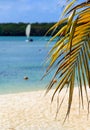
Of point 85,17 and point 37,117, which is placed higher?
point 37,117

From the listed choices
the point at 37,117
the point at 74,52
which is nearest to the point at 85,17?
the point at 74,52

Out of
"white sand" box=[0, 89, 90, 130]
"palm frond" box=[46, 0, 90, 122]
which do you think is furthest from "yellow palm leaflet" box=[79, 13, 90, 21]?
"white sand" box=[0, 89, 90, 130]

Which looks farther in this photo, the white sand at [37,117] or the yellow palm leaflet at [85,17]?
the white sand at [37,117]

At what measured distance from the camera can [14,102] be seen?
990 cm

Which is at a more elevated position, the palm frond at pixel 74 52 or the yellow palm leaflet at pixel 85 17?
the yellow palm leaflet at pixel 85 17

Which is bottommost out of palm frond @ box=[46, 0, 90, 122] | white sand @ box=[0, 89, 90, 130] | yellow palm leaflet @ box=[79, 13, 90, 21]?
palm frond @ box=[46, 0, 90, 122]

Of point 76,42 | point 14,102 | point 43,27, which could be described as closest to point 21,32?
point 43,27

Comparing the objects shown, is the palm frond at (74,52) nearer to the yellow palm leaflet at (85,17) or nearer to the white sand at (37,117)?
the yellow palm leaflet at (85,17)

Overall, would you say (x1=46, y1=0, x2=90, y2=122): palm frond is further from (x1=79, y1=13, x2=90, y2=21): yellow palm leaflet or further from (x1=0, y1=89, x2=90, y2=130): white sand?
(x1=0, y1=89, x2=90, y2=130): white sand

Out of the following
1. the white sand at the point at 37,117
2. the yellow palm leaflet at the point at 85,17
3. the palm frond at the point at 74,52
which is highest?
the white sand at the point at 37,117

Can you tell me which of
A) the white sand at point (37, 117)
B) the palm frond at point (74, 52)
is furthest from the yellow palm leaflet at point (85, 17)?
the white sand at point (37, 117)

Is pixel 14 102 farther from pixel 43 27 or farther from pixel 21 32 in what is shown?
pixel 21 32

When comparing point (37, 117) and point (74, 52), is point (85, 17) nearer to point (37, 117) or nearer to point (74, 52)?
point (74, 52)

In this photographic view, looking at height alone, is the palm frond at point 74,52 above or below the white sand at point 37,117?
below
